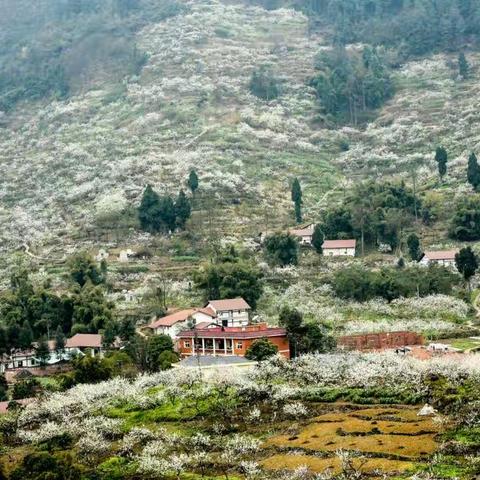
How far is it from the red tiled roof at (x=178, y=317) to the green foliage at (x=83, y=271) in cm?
1437

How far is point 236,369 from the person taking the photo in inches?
2660

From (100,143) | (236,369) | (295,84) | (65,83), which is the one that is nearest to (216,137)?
(100,143)

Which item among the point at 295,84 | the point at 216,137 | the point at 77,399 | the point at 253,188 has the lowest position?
the point at 77,399

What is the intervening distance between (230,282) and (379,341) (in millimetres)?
21372

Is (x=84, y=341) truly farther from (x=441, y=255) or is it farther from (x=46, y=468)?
(x=441, y=255)

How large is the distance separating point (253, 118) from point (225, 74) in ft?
78.8

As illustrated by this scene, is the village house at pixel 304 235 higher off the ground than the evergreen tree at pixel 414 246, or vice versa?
the village house at pixel 304 235

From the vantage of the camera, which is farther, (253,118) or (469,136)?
(253,118)

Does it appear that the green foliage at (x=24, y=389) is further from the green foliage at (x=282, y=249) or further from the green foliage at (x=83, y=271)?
the green foliage at (x=282, y=249)

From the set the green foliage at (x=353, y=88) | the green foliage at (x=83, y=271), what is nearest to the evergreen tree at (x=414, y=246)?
the green foliage at (x=83, y=271)

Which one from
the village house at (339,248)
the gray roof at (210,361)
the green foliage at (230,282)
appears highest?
the village house at (339,248)

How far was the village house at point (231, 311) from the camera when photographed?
8800cm

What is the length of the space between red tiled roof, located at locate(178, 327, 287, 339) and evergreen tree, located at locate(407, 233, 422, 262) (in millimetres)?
32025

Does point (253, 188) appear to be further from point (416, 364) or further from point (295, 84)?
point (416, 364)
